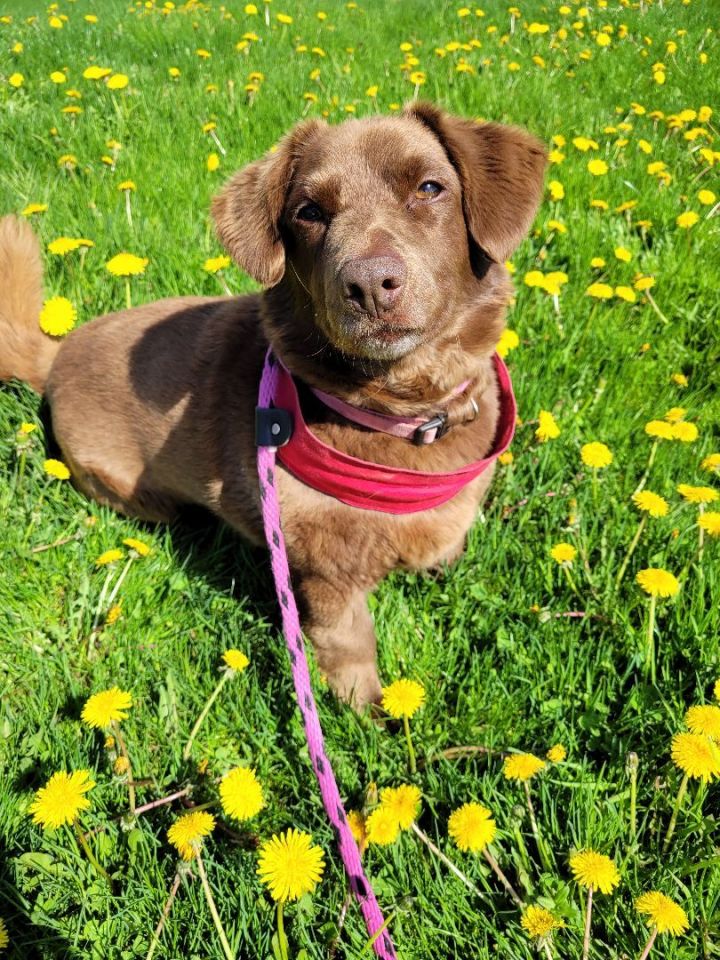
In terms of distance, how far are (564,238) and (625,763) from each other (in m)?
2.49

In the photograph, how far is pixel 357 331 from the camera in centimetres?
167

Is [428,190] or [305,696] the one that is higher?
[428,190]

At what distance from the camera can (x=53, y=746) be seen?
1.80 m

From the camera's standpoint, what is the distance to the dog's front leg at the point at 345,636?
2.06 m

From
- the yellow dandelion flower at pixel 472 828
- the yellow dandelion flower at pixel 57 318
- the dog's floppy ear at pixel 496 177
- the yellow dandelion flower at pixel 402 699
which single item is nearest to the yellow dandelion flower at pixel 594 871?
the yellow dandelion flower at pixel 472 828

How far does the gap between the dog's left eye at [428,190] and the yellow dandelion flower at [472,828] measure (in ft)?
5.08

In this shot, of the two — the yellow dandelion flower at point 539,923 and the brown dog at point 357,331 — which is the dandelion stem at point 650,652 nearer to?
the brown dog at point 357,331

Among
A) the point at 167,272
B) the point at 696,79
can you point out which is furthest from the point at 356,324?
the point at 696,79

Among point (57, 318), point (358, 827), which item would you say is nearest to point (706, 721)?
point (358, 827)

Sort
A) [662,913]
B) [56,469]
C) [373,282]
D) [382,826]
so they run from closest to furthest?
[662,913] < [382,826] < [373,282] < [56,469]

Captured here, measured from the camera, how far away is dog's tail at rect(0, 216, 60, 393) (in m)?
2.49

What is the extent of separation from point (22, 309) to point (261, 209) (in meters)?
1.14

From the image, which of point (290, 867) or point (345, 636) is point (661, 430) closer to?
point (345, 636)

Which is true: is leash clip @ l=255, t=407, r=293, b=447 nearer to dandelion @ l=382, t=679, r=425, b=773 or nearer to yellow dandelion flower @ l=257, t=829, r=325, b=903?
dandelion @ l=382, t=679, r=425, b=773
